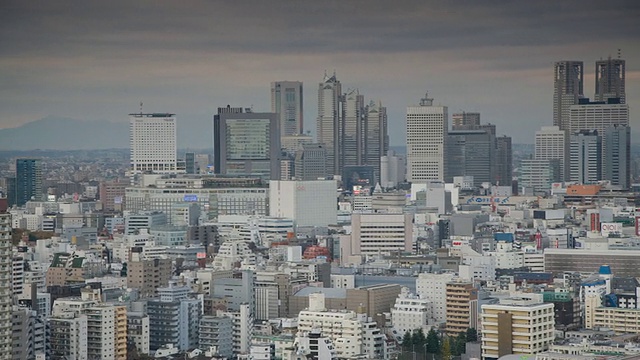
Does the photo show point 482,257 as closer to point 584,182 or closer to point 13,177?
point 13,177

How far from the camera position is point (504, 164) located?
4653 cm

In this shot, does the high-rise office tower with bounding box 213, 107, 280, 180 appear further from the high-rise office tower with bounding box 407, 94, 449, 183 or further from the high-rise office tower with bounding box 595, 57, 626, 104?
the high-rise office tower with bounding box 595, 57, 626, 104

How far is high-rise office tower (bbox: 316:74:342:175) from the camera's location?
155 feet

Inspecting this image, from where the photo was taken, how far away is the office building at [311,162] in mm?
44281

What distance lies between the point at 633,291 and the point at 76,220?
15298 mm

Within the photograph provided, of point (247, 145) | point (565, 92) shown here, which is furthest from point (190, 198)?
point (565, 92)

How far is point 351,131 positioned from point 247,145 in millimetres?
7055

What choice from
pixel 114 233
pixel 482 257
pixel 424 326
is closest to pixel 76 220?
pixel 114 233

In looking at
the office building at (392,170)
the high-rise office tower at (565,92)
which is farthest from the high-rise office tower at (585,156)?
the office building at (392,170)

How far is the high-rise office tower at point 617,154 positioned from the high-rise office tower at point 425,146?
14.6 feet

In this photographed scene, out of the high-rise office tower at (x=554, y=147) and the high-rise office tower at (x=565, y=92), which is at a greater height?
the high-rise office tower at (x=565, y=92)

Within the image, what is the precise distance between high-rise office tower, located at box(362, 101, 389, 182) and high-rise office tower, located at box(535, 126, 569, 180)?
16.8 ft

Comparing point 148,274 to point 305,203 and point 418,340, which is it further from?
point 305,203

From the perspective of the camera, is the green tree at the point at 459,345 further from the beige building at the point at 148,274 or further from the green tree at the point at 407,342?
the beige building at the point at 148,274
